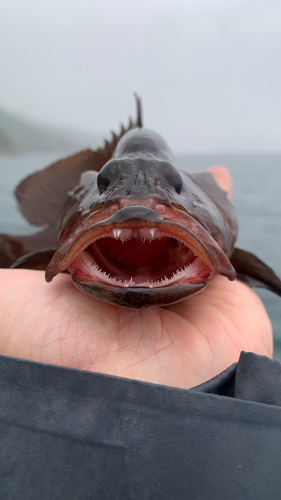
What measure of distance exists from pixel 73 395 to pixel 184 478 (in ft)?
1.37

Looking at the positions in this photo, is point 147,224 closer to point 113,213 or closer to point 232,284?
point 113,213

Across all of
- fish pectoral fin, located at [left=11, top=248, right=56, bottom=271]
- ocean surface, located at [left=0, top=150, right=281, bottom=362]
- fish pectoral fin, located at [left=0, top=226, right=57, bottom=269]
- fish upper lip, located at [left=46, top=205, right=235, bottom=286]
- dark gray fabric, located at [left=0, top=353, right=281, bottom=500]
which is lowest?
ocean surface, located at [left=0, top=150, right=281, bottom=362]

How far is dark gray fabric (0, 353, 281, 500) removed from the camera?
41.8 inches

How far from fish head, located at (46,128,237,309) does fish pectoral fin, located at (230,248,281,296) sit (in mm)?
559

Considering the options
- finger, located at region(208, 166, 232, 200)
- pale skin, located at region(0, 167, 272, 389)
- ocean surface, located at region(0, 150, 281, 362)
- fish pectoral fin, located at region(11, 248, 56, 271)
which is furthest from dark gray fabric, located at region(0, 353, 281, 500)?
finger, located at region(208, 166, 232, 200)

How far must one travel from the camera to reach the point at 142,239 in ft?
4.82

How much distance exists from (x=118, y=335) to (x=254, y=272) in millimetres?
1302

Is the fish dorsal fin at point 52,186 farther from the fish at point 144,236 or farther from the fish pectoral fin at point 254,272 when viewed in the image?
the fish pectoral fin at point 254,272

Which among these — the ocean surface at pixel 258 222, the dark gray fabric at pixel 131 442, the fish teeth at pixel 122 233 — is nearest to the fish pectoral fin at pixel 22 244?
the ocean surface at pixel 258 222

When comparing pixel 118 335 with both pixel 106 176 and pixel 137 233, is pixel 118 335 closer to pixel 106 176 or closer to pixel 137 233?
pixel 137 233

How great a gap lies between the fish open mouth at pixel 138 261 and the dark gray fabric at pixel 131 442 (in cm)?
41

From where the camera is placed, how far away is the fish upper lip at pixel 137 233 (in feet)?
4.38

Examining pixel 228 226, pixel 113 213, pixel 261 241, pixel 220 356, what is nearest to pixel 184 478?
pixel 220 356

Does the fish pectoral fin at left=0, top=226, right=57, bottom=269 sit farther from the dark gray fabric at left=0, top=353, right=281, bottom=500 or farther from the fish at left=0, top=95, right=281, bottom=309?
the dark gray fabric at left=0, top=353, right=281, bottom=500
